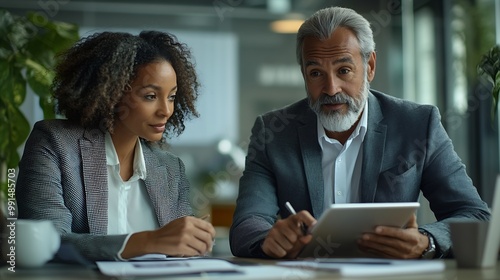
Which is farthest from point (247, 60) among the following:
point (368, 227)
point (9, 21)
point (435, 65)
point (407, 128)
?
point (368, 227)

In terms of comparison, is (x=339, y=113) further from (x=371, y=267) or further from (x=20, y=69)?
(x=20, y=69)

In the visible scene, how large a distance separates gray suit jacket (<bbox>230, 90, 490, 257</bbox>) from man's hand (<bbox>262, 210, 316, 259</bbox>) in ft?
0.72

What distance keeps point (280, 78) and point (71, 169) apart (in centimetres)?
451

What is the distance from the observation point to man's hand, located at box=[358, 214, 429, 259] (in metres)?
1.72

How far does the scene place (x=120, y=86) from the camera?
85.0 inches

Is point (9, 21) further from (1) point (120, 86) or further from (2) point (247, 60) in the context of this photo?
(2) point (247, 60)

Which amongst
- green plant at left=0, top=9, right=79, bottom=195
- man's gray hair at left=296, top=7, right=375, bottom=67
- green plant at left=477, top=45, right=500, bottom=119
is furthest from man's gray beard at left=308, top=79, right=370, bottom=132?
green plant at left=0, top=9, right=79, bottom=195

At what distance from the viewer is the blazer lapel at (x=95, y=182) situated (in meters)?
2.05

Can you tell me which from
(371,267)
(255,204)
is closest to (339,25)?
(255,204)

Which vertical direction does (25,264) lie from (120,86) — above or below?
below

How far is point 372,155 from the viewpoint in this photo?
87.5 inches

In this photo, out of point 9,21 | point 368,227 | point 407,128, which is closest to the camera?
point 368,227

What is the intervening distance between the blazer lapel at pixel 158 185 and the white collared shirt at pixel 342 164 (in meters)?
0.50

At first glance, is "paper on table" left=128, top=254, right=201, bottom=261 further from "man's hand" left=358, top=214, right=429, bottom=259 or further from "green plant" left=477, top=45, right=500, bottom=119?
"green plant" left=477, top=45, right=500, bottom=119
